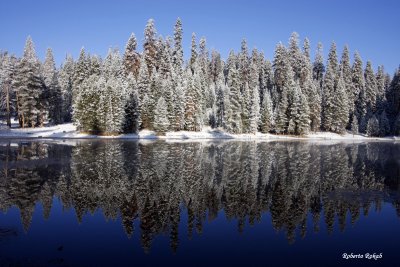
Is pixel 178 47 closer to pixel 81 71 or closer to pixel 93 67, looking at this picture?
pixel 93 67

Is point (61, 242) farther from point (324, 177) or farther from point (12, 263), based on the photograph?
point (324, 177)

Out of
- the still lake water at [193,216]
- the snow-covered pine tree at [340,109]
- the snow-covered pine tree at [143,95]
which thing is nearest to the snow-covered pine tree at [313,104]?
the snow-covered pine tree at [340,109]

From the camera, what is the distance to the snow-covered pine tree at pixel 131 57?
93.6m

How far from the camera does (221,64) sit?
127438 millimetres

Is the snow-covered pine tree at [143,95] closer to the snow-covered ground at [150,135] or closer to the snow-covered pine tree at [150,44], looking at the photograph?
the snow-covered ground at [150,135]

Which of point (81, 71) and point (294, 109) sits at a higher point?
point (81, 71)

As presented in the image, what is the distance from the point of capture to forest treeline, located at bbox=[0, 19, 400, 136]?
75938 millimetres

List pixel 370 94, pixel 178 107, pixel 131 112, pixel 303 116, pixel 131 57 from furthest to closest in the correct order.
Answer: pixel 370 94 < pixel 131 57 < pixel 303 116 < pixel 178 107 < pixel 131 112

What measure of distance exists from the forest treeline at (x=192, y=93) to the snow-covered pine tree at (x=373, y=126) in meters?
0.24

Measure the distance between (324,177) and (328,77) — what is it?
77.5 meters

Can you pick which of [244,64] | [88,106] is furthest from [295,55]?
[88,106]

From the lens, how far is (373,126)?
302ft

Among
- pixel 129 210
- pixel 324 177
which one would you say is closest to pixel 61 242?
pixel 129 210

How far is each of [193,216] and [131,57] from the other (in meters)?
82.2
